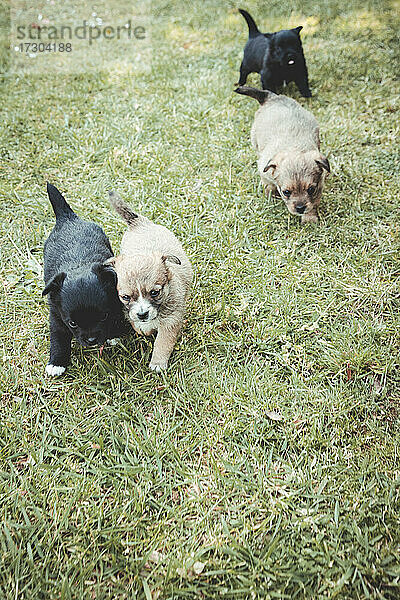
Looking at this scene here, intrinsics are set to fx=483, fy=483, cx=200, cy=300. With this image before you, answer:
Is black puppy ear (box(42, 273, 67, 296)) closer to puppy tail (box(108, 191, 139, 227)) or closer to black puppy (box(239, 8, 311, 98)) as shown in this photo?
puppy tail (box(108, 191, 139, 227))

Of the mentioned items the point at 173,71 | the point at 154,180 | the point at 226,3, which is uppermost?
the point at 226,3

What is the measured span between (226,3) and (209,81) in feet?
11.0

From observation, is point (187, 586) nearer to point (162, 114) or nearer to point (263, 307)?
point (263, 307)

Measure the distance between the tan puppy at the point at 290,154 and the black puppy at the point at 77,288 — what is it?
1748 millimetres

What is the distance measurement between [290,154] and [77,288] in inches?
96.5

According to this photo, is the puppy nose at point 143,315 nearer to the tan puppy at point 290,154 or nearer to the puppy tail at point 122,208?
the puppy tail at point 122,208

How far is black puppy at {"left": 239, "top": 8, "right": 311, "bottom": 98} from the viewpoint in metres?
5.96

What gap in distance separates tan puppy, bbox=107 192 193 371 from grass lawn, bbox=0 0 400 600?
29 cm

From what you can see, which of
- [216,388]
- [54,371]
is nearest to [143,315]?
[216,388]

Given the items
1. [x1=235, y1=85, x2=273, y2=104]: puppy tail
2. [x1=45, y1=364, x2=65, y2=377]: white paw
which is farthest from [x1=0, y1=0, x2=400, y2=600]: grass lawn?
[x1=235, y1=85, x2=273, y2=104]: puppy tail

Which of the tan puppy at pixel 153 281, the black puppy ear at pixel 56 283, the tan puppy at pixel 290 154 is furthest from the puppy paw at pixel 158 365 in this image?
the tan puppy at pixel 290 154

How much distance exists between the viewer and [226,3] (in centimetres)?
923

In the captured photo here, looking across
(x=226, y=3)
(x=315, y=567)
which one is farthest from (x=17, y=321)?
(x=226, y=3)

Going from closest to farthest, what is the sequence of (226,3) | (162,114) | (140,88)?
(162,114)
(140,88)
(226,3)
